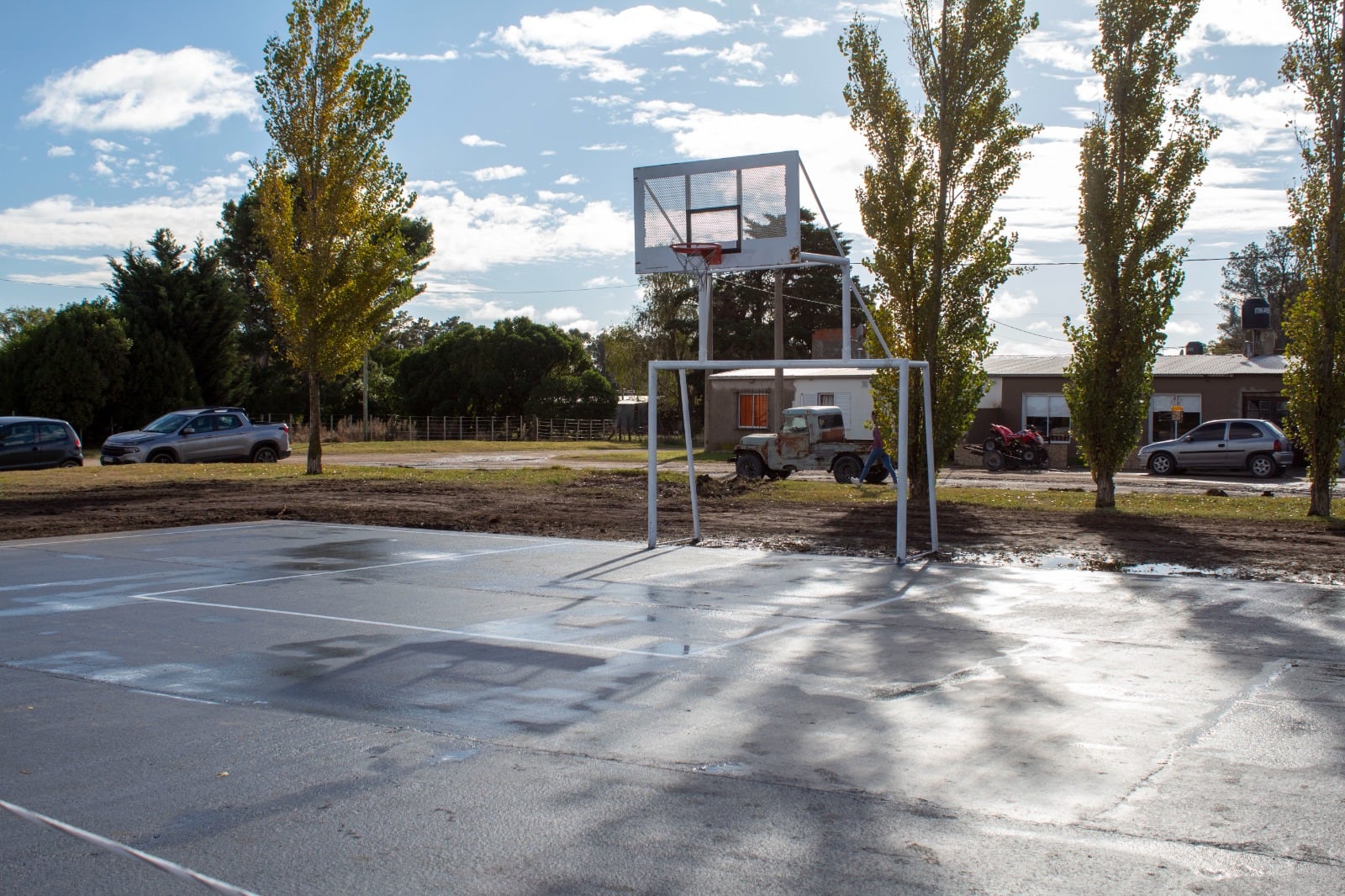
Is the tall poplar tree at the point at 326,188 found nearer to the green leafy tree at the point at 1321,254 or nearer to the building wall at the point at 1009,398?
the building wall at the point at 1009,398

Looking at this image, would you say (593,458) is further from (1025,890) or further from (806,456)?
(1025,890)

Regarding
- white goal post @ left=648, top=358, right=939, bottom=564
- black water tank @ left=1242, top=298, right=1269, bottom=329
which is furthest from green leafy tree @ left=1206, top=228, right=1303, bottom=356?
white goal post @ left=648, top=358, right=939, bottom=564

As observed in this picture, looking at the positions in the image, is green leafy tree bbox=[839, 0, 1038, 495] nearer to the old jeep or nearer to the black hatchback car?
the old jeep

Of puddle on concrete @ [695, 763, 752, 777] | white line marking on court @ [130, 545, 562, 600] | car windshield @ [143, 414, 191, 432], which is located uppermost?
car windshield @ [143, 414, 191, 432]

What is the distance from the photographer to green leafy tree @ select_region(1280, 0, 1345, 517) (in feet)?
64.3

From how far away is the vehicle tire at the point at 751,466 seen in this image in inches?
1105

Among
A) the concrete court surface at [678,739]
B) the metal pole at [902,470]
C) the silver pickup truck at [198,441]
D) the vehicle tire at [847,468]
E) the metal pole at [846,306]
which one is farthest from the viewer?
the silver pickup truck at [198,441]

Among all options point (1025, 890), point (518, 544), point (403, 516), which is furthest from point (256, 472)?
point (1025, 890)

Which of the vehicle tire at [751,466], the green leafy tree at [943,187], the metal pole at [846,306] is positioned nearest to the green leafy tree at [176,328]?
the vehicle tire at [751,466]

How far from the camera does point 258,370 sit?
62.2 meters

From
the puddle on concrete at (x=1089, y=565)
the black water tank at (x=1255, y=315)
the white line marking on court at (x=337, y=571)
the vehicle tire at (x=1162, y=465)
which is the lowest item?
the puddle on concrete at (x=1089, y=565)

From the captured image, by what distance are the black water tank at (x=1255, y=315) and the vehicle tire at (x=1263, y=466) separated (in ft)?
49.2

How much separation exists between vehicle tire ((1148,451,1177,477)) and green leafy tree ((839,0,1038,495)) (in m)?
13.7

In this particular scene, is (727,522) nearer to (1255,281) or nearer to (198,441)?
(198,441)
